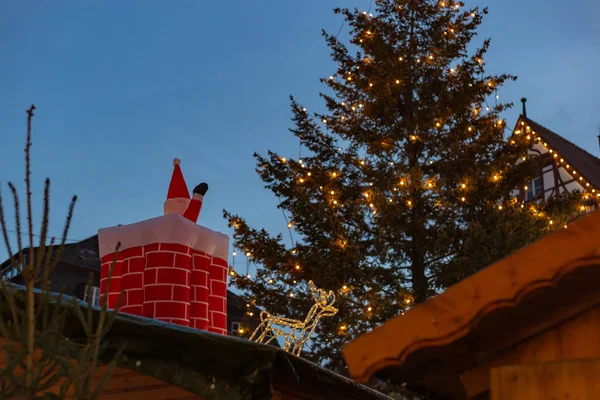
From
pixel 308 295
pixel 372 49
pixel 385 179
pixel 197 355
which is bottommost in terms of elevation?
pixel 197 355

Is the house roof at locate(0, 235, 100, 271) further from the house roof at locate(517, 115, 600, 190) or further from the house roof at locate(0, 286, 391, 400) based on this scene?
the house roof at locate(0, 286, 391, 400)

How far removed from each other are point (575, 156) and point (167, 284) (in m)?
21.1

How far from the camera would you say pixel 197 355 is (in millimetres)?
5129

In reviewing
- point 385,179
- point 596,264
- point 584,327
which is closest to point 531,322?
point 584,327

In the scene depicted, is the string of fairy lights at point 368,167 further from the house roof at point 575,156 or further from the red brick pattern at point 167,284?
the red brick pattern at point 167,284

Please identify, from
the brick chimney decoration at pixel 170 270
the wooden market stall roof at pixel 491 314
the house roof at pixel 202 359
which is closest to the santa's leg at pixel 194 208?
the brick chimney decoration at pixel 170 270

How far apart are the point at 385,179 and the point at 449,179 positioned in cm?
164

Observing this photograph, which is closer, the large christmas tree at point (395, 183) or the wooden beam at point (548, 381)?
the wooden beam at point (548, 381)

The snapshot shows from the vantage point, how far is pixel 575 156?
2569cm

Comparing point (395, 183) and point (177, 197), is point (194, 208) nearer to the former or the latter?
point (177, 197)

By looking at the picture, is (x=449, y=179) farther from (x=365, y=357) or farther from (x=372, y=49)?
(x=365, y=357)

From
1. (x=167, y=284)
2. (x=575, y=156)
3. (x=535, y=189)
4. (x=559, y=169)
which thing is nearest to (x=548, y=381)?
(x=167, y=284)

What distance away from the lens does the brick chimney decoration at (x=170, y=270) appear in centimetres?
745

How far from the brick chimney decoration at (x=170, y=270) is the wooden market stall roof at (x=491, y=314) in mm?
3685
